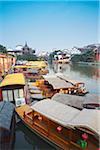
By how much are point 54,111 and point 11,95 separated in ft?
3.66

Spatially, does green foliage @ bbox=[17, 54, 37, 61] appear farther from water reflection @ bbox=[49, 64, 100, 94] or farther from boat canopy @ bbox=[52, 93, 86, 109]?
boat canopy @ bbox=[52, 93, 86, 109]

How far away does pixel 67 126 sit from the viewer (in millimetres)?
1725

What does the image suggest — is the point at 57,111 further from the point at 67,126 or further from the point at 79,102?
the point at 79,102

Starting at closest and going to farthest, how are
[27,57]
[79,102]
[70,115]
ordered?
[70,115] → [79,102] → [27,57]

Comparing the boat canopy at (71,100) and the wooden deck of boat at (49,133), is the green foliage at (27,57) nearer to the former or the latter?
the boat canopy at (71,100)

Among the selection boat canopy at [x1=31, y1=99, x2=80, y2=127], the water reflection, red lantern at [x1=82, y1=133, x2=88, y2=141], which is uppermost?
boat canopy at [x1=31, y1=99, x2=80, y2=127]

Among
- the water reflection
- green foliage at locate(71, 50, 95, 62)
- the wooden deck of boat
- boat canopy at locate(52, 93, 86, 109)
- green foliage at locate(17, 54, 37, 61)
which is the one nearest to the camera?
the wooden deck of boat

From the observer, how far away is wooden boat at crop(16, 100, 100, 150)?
1607 millimetres

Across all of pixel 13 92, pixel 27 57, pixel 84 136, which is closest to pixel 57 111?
pixel 84 136

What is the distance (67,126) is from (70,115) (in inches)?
4.6

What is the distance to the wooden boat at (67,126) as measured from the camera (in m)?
1.61

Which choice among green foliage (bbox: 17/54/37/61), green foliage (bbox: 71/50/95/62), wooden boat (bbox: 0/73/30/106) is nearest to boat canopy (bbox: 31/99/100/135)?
wooden boat (bbox: 0/73/30/106)

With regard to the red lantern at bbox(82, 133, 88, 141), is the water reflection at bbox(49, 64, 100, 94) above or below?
below

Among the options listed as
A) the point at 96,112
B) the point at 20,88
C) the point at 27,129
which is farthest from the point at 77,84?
the point at 96,112
